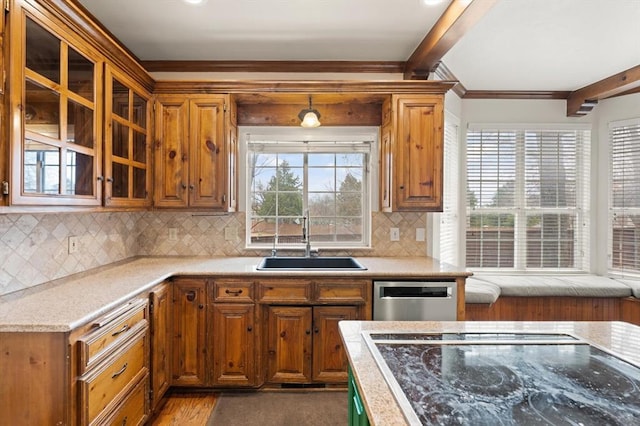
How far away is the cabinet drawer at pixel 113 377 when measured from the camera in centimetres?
144

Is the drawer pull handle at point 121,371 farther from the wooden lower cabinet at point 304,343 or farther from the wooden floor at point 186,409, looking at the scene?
the wooden lower cabinet at point 304,343

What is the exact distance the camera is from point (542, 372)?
101 cm

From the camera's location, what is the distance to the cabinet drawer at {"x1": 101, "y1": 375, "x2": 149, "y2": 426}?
5.55 ft

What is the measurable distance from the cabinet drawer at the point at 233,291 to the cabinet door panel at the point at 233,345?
4cm

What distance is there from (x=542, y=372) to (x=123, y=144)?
2.56 meters

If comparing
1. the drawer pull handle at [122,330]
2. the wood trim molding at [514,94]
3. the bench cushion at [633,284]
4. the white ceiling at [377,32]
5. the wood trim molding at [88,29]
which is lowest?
the bench cushion at [633,284]

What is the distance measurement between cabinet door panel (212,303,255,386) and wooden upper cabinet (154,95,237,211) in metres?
0.85

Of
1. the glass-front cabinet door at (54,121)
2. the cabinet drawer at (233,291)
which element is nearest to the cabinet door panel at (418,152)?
the cabinet drawer at (233,291)

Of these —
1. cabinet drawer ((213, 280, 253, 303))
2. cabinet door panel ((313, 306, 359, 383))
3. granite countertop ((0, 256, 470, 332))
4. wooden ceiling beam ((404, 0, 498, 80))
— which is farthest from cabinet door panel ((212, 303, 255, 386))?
wooden ceiling beam ((404, 0, 498, 80))

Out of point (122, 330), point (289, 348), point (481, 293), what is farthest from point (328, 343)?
point (481, 293)

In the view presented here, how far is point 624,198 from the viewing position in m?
3.67

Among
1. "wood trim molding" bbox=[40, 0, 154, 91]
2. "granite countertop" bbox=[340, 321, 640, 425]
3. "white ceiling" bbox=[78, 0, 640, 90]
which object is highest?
"white ceiling" bbox=[78, 0, 640, 90]

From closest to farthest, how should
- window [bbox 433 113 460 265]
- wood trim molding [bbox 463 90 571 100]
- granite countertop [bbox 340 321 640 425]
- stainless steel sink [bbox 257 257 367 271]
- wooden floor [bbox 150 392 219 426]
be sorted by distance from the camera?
granite countertop [bbox 340 321 640 425] < wooden floor [bbox 150 392 219 426] < stainless steel sink [bbox 257 257 367 271] < window [bbox 433 113 460 265] < wood trim molding [bbox 463 90 571 100]

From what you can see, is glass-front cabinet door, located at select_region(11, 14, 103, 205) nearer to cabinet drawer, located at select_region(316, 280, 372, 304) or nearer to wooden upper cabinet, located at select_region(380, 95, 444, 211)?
cabinet drawer, located at select_region(316, 280, 372, 304)
